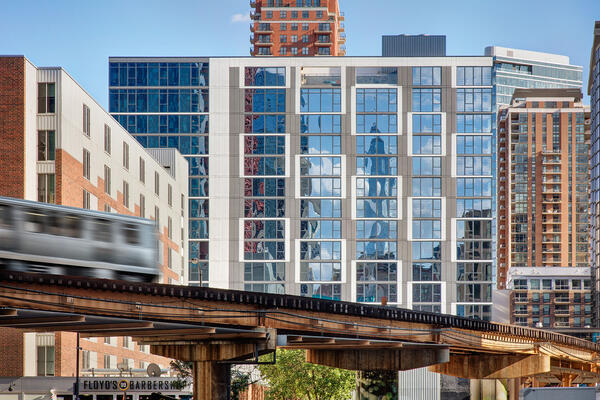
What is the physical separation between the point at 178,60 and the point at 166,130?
10.9 m

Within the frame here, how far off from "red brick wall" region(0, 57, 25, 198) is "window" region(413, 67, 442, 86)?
8686 centimetres

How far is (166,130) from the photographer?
15375cm

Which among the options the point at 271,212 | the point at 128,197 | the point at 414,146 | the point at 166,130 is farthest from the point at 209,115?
the point at 128,197

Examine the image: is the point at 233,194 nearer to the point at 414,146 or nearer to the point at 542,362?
the point at 414,146

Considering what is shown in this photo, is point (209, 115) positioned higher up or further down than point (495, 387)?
higher up

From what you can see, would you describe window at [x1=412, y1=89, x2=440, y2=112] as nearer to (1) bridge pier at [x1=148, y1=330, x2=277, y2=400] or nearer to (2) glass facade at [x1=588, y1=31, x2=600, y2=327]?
(2) glass facade at [x1=588, y1=31, x2=600, y2=327]

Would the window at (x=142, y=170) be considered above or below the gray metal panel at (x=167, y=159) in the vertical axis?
below

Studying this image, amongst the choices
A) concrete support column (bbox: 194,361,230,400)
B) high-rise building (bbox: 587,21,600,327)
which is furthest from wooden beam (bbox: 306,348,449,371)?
high-rise building (bbox: 587,21,600,327)

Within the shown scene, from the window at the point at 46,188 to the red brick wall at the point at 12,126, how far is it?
188 centimetres

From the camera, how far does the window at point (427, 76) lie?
6033 inches

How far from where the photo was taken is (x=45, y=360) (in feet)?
246

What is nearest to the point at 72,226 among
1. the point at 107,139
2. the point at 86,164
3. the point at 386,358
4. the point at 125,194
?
the point at 386,358

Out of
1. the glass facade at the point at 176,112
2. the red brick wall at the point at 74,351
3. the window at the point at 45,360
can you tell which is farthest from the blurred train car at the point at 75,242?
the glass facade at the point at 176,112

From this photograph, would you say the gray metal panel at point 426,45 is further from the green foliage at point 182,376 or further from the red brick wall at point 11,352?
the red brick wall at point 11,352
